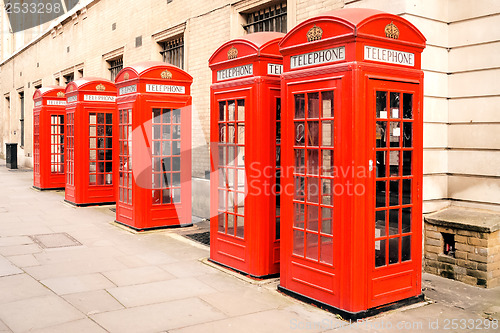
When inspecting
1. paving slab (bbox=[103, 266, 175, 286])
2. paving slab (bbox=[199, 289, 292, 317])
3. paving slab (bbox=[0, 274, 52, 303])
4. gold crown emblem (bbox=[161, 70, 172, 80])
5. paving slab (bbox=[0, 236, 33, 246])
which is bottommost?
paving slab (bbox=[199, 289, 292, 317])

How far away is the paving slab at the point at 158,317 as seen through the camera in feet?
14.3

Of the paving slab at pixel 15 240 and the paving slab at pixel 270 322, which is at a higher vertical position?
the paving slab at pixel 15 240

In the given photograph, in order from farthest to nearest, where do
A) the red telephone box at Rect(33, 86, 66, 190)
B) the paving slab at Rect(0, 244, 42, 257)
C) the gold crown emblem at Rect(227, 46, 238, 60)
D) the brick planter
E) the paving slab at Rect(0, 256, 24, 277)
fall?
the red telephone box at Rect(33, 86, 66, 190) < the paving slab at Rect(0, 244, 42, 257) < the gold crown emblem at Rect(227, 46, 238, 60) < the paving slab at Rect(0, 256, 24, 277) < the brick planter

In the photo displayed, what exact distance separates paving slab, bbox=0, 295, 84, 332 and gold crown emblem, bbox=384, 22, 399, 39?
158 inches

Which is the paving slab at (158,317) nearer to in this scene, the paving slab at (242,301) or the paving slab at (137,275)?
the paving slab at (242,301)

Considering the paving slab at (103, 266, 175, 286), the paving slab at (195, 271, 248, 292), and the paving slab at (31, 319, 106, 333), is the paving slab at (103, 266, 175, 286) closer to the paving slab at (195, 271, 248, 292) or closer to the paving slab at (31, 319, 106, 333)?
the paving slab at (195, 271, 248, 292)

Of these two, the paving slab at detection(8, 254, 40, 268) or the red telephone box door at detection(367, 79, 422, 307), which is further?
the paving slab at detection(8, 254, 40, 268)

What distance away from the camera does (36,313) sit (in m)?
4.66

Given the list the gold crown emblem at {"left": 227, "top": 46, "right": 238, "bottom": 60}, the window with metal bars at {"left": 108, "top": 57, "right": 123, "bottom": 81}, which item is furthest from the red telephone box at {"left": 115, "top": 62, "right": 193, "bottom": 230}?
A: the window with metal bars at {"left": 108, "top": 57, "right": 123, "bottom": 81}

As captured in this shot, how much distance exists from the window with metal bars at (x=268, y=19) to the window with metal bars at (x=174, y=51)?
2911mm

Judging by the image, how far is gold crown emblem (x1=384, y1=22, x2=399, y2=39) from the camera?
187 inches

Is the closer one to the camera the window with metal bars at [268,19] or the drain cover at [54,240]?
the drain cover at [54,240]

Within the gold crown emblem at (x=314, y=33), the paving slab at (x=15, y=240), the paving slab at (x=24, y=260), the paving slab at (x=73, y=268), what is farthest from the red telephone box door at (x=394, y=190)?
the paving slab at (x=15, y=240)

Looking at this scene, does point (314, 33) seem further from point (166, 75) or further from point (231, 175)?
point (166, 75)
